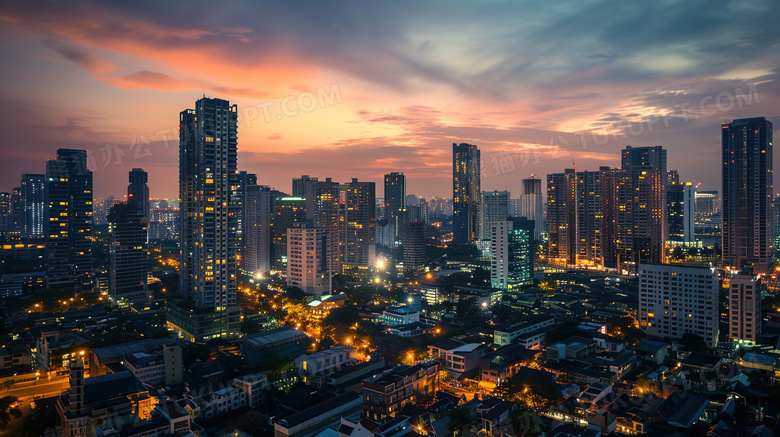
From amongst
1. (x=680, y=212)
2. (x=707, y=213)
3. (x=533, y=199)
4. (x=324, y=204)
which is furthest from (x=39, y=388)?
(x=707, y=213)

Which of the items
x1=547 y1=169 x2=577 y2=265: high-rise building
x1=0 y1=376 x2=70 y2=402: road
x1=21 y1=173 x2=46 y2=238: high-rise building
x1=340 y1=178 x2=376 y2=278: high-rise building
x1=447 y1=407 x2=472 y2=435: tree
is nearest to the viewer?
x1=447 y1=407 x2=472 y2=435: tree

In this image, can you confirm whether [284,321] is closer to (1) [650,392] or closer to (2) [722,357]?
(1) [650,392]

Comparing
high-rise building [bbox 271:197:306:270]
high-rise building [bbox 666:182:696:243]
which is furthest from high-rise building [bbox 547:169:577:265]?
high-rise building [bbox 271:197:306:270]

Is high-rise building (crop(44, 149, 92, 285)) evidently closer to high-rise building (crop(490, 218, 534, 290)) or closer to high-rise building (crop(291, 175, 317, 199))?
high-rise building (crop(291, 175, 317, 199))

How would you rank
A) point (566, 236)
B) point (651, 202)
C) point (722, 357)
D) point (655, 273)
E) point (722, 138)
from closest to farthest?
point (722, 357), point (655, 273), point (722, 138), point (651, 202), point (566, 236)

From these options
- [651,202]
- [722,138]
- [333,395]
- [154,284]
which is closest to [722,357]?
[333,395]

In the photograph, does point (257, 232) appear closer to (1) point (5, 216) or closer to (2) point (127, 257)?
(2) point (127, 257)

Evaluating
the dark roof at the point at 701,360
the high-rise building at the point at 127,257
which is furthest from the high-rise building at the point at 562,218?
the high-rise building at the point at 127,257
